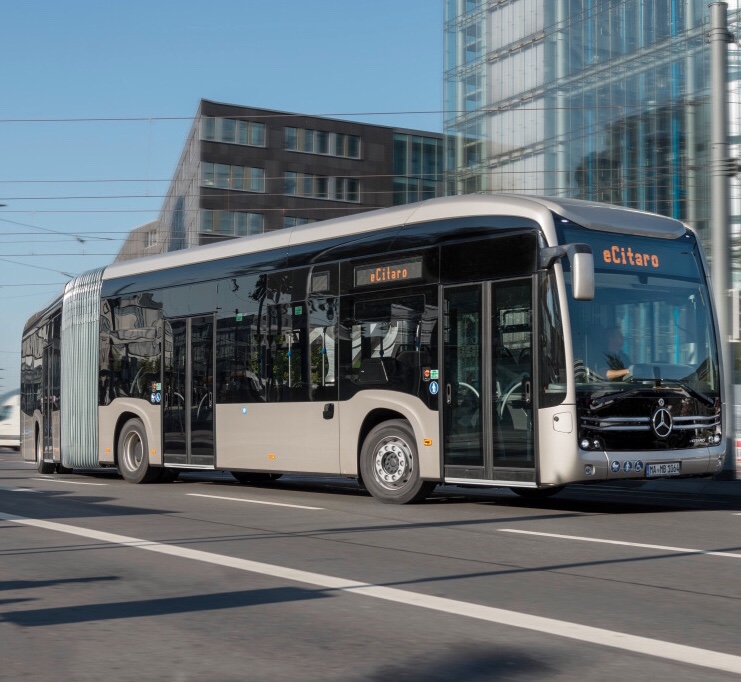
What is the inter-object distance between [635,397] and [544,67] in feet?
108

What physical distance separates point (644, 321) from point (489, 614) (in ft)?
21.7

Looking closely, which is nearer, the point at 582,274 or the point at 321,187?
the point at 582,274

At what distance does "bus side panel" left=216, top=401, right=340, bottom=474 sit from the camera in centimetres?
1477

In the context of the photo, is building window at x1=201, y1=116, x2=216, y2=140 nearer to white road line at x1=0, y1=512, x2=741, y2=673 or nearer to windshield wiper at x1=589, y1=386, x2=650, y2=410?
windshield wiper at x1=589, y1=386, x2=650, y2=410

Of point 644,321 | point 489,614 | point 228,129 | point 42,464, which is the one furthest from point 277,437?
point 228,129

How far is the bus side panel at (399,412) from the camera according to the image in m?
13.2

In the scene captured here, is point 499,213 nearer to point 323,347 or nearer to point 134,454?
point 323,347

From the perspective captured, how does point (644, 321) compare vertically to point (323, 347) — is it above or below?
above

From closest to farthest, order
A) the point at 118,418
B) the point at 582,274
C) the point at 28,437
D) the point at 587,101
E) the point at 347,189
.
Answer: the point at 582,274 → the point at 118,418 → the point at 28,437 → the point at 587,101 → the point at 347,189

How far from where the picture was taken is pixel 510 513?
1298 centimetres

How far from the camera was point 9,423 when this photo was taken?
148ft

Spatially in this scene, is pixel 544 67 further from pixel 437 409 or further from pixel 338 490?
pixel 437 409

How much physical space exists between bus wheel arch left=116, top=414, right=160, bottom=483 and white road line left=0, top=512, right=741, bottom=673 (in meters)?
8.83

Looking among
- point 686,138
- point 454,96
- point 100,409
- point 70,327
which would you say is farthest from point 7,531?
point 454,96
